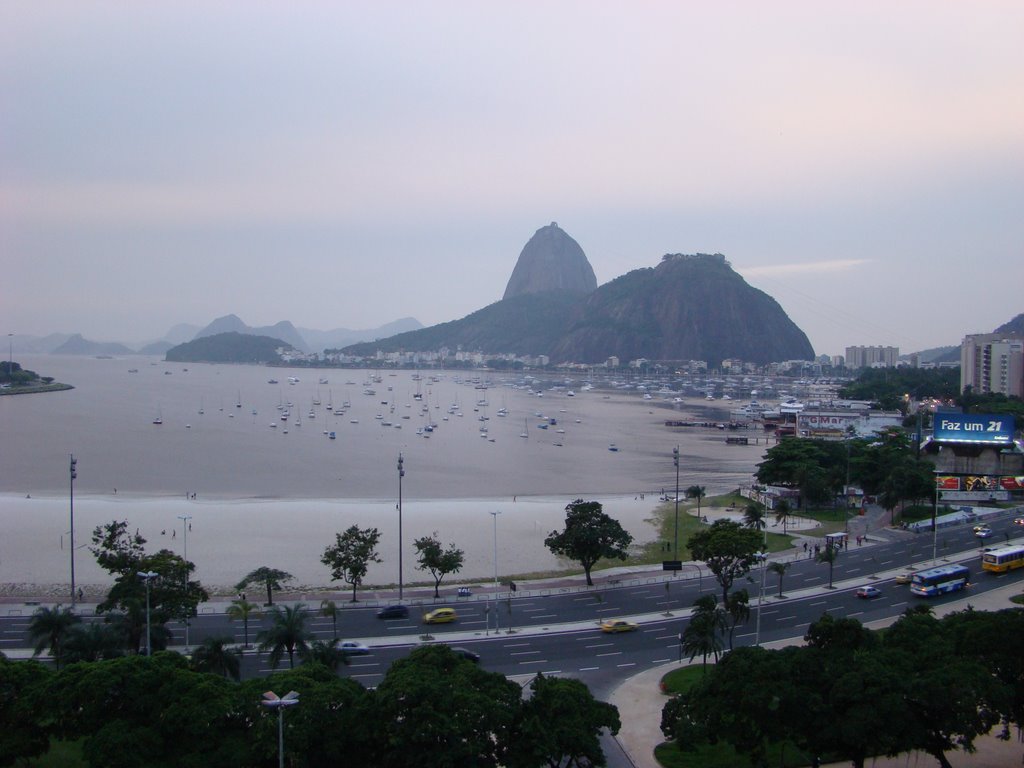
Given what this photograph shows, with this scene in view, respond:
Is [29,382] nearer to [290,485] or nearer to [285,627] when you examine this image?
[290,485]

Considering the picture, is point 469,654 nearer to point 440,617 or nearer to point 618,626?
point 440,617

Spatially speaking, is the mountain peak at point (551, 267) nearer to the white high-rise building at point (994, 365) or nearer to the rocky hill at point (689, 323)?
the rocky hill at point (689, 323)

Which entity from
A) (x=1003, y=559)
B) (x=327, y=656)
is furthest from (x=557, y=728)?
(x=1003, y=559)

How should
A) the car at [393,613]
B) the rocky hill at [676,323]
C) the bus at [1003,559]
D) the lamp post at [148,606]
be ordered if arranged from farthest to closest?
the rocky hill at [676,323], the bus at [1003,559], the car at [393,613], the lamp post at [148,606]

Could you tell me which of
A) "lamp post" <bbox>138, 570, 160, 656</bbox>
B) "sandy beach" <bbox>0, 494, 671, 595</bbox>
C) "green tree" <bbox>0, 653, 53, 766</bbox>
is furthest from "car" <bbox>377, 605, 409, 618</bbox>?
"green tree" <bbox>0, 653, 53, 766</bbox>

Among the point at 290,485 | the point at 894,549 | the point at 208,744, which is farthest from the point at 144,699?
the point at 290,485

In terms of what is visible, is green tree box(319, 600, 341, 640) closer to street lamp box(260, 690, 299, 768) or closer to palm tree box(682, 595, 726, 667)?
palm tree box(682, 595, 726, 667)

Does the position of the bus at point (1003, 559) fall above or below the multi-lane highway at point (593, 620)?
above

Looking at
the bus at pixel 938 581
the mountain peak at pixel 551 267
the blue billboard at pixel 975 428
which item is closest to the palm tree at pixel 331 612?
the bus at pixel 938 581
